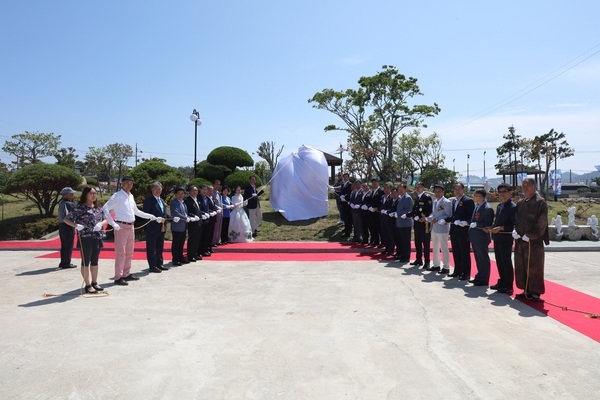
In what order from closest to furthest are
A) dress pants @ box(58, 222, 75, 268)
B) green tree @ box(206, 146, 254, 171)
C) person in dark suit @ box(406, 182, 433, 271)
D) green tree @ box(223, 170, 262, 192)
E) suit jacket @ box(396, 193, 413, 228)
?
person in dark suit @ box(406, 182, 433, 271) < dress pants @ box(58, 222, 75, 268) < suit jacket @ box(396, 193, 413, 228) < green tree @ box(223, 170, 262, 192) < green tree @ box(206, 146, 254, 171)

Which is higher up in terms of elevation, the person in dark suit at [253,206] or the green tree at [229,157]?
the green tree at [229,157]

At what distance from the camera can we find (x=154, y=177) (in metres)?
14.6

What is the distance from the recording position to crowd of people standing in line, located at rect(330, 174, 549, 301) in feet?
21.0

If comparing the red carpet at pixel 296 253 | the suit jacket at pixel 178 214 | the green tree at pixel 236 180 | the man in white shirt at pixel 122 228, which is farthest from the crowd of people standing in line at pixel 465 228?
the man in white shirt at pixel 122 228

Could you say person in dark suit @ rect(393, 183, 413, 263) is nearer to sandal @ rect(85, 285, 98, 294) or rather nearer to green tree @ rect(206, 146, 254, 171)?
sandal @ rect(85, 285, 98, 294)

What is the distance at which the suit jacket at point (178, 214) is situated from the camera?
908cm

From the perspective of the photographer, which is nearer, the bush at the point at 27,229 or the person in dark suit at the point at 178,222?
the person in dark suit at the point at 178,222

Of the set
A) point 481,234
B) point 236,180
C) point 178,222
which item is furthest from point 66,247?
point 481,234

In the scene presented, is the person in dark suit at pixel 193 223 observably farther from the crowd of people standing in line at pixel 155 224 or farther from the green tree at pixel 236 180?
the green tree at pixel 236 180

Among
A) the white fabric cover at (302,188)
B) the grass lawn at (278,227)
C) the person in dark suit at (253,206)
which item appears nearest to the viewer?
the person in dark suit at (253,206)

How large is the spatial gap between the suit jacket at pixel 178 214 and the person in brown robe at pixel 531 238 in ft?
20.9

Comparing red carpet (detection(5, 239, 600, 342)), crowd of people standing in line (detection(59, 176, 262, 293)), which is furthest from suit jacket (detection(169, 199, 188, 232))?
red carpet (detection(5, 239, 600, 342))

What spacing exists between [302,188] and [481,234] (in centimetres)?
852

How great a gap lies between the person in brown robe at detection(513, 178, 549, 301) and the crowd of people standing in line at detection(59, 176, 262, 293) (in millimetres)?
6430
